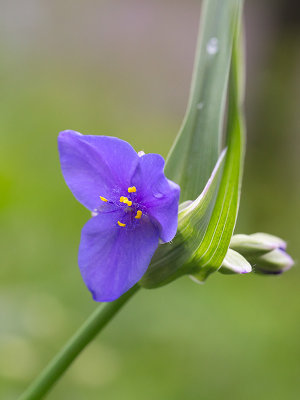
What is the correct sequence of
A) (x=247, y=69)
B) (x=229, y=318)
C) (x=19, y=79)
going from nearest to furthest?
1. (x=229, y=318)
2. (x=19, y=79)
3. (x=247, y=69)

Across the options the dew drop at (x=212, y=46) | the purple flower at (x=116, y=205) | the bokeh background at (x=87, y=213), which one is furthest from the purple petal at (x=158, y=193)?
the bokeh background at (x=87, y=213)

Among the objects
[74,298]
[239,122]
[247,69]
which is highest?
[247,69]

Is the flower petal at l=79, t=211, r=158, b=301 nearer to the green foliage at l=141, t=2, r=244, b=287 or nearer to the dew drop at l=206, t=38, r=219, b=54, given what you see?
the green foliage at l=141, t=2, r=244, b=287

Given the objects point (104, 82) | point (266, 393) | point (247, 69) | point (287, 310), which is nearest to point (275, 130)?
point (247, 69)

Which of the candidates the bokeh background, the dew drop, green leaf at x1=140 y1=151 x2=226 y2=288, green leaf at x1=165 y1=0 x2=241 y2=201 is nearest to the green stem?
green leaf at x1=140 y1=151 x2=226 y2=288

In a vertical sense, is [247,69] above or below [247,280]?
Result: above

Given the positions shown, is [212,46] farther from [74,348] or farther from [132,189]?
[74,348]

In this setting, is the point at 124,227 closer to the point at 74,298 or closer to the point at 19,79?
the point at 74,298
